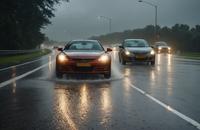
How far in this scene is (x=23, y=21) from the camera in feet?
192

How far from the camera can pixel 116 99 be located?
36.8ft

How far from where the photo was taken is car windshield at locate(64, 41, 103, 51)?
59.7ft

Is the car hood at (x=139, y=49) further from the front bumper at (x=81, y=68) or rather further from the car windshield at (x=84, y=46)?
the front bumper at (x=81, y=68)

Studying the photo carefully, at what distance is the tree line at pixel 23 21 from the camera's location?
44.7 meters

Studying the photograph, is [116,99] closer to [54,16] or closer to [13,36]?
[13,36]

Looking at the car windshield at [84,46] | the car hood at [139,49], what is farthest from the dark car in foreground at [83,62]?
the car hood at [139,49]

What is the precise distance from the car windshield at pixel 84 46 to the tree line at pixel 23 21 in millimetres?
23211

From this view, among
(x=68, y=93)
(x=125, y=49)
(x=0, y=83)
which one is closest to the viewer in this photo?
(x=68, y=93)

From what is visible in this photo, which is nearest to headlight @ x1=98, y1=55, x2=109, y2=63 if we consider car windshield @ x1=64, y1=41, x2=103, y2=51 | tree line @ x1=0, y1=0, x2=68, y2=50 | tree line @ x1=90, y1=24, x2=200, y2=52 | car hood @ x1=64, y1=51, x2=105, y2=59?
car hood @ x1=64, y1=51, x2=105, y2=59

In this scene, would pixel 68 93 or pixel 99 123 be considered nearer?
pixel 99 123

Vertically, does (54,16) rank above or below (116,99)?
above

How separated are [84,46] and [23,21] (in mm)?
41368

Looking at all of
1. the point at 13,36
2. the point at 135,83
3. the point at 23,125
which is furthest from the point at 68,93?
the point at 13,36

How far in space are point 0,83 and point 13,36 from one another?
3757 cm
